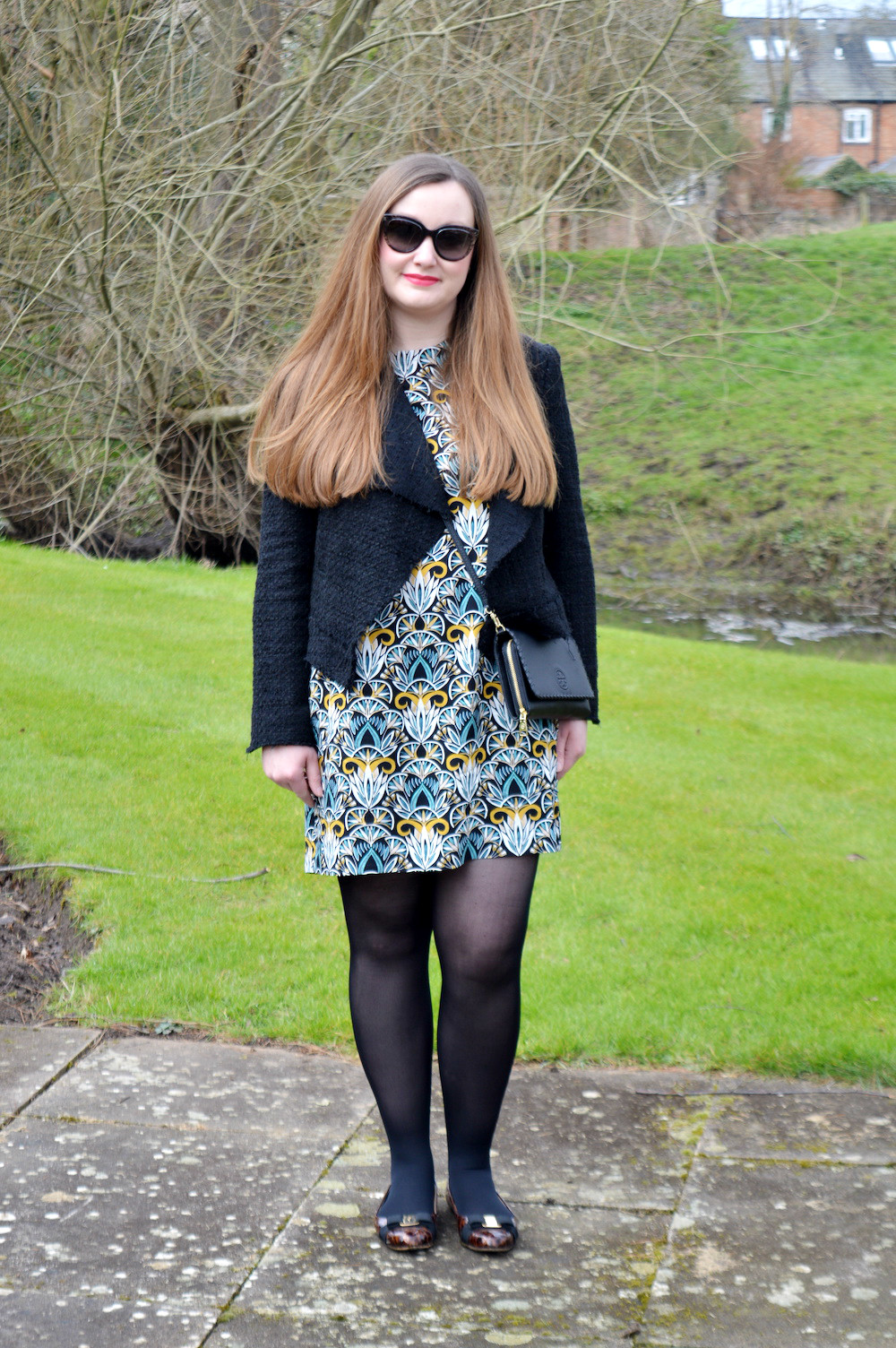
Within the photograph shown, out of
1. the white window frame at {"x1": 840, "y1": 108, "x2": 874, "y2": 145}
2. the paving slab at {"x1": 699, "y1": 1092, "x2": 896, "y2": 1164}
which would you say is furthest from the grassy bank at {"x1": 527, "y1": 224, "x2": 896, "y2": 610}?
the white window frame at {"x1": 840, "y1": 108, "x2": 874, "y2": 145}

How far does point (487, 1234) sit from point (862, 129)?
2360 inches

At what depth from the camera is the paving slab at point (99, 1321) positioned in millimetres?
2156

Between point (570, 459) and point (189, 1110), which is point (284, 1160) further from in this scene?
point (570, 459)

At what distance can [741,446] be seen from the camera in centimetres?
2027

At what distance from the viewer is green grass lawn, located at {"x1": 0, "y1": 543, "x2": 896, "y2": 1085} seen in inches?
143

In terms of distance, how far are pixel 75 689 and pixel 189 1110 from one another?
396 cm

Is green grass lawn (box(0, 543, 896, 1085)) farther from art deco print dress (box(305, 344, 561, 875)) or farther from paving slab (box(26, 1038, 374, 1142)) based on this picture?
art deco print dress (box(305, 344, 561, 875))

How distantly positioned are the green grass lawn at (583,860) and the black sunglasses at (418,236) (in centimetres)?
200

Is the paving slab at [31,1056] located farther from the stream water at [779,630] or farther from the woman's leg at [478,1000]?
the stream water at [779,630]

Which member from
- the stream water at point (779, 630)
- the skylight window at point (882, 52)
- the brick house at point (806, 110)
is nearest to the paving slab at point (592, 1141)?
the brick house at point (806, 110)

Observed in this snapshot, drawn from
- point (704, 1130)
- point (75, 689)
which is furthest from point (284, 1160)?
point (75, 689)

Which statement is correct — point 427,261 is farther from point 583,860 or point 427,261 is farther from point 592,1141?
point 583,860

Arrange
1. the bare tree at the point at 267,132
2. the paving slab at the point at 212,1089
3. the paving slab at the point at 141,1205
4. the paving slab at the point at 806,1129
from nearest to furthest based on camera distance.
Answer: the paving slab at the point at 141,1205, the paving slab at the point at 806,1129, the paving slab at the point at 212,1089, the bare tree at the point at 267,132

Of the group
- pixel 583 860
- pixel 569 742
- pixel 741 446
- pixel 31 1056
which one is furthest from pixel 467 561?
pixel 741 446
